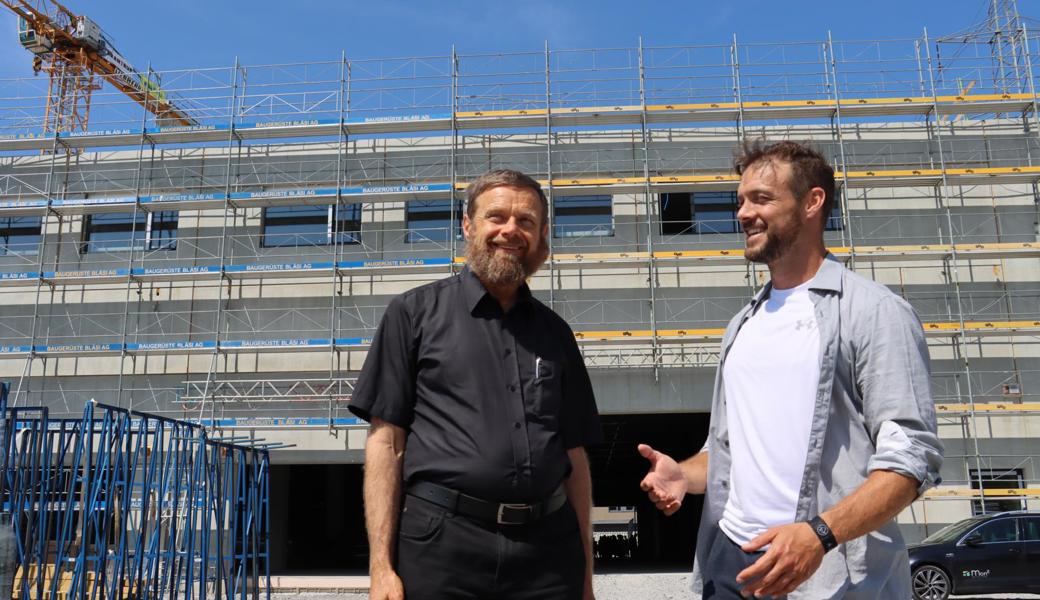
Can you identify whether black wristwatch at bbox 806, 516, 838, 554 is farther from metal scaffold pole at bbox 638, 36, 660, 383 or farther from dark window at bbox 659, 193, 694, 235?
dark window at bbox 659, 193, 694, 235

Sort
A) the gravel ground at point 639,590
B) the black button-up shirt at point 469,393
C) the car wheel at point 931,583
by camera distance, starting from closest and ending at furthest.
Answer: the black button-up shirt at point 469,393 → the car wheel at point 931,583 → the gravel ground at point 639,590

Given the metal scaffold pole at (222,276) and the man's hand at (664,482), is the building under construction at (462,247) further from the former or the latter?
the man's hand at (664,482)

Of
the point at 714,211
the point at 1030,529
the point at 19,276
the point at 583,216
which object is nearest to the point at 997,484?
the point at 1030,529

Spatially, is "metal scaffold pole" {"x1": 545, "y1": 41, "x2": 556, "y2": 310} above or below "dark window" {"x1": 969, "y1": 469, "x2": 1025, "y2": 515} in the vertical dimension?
above

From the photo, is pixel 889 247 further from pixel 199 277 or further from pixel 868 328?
pixel 868 328

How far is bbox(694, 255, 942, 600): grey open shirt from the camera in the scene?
2.29 metres

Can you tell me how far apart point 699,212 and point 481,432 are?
65.6 feet

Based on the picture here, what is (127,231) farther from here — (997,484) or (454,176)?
(997,484)

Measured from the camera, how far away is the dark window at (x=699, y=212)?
21891mm

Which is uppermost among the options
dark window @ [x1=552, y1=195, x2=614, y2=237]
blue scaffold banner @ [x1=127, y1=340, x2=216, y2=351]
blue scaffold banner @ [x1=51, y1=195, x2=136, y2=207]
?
blue scaffold banner @ [x1=51, y1=195, x2=136, y2=207]

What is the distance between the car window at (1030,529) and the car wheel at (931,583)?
4.47ft

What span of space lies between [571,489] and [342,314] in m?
18.8

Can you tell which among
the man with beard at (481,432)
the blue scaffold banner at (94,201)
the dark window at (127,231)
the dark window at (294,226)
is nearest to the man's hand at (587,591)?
the man with beard at (481,432)

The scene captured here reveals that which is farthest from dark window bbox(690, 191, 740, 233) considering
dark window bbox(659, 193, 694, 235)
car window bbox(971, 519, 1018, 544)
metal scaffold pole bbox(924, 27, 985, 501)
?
car window bbox(971, 519, 1018, 544)
